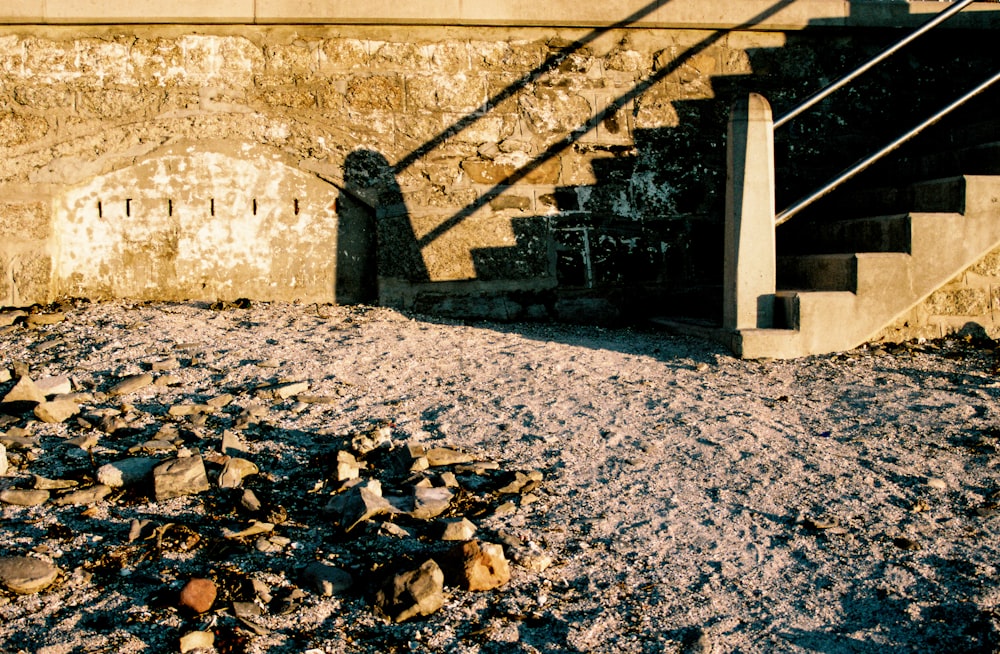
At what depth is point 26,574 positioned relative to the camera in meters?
1.77

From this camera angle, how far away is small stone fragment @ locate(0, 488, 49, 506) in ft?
7.07

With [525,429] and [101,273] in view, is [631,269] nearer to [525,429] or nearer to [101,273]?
[525,429]

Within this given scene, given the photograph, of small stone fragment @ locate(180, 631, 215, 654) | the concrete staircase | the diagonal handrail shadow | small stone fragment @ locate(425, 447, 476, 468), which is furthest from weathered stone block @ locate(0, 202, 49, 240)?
the concrete staircase

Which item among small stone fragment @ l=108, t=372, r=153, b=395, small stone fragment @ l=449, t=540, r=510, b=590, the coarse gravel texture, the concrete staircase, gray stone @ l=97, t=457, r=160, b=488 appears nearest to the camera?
the coarse gravel texture

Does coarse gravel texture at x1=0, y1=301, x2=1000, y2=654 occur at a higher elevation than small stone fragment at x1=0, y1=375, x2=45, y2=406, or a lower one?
lower

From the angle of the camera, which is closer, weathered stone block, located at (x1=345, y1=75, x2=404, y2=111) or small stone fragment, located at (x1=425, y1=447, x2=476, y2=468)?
small stone fragment, located at (x1=425, y1=447, x2=476, y2=468)

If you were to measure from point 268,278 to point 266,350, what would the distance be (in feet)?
4.02

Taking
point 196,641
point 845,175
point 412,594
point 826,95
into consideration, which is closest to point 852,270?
point 845,175

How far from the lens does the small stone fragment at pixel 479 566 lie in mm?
1807

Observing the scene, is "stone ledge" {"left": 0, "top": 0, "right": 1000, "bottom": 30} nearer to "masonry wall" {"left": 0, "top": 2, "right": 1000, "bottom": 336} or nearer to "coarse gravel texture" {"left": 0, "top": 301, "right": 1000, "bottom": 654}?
"masonry wall" {"left": 0, "top": 2, "right": 1000, "bottom": 336}

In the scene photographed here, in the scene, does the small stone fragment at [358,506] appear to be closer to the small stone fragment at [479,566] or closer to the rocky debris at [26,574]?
the small stone fragment at [479,566]

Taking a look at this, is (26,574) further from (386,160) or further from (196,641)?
(386,160)

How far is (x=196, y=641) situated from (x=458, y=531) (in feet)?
2.16

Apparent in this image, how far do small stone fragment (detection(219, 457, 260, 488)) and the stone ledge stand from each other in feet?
9.96
